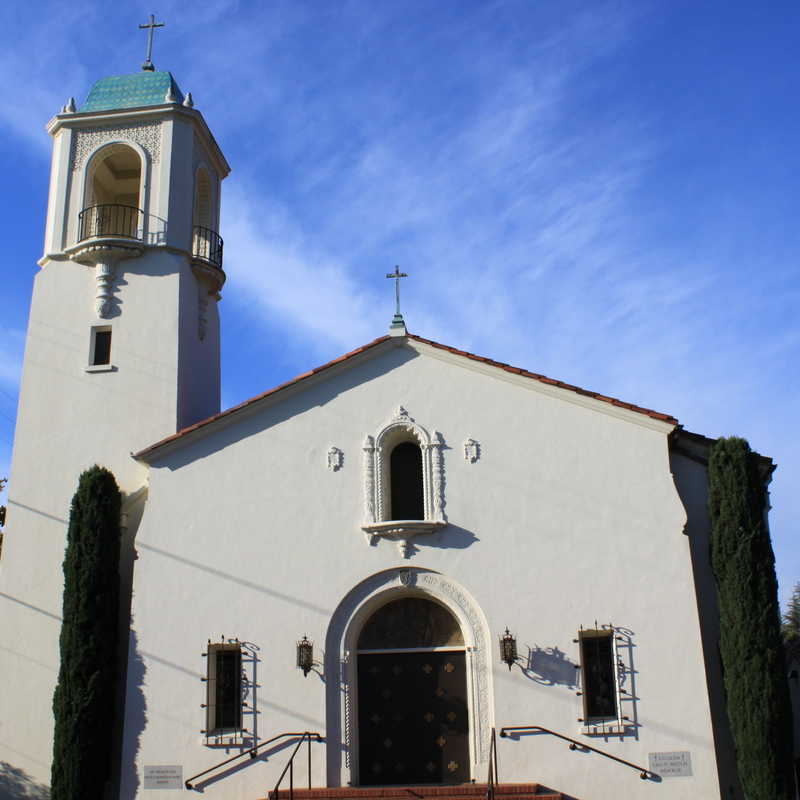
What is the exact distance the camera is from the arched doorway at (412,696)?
1552 cm

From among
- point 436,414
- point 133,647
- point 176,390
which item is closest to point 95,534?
point 133,647

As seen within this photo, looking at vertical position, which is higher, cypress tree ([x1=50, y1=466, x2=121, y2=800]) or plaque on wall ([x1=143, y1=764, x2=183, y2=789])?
cypress tree ([x1=50, y1=466, x2=121, y2=800])

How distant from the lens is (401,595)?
16234 mm

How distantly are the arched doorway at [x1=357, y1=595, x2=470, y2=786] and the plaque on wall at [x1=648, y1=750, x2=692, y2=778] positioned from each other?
2931 millimetres

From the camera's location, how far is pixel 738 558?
15.2 metres

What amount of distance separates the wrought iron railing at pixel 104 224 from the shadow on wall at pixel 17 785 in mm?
10279

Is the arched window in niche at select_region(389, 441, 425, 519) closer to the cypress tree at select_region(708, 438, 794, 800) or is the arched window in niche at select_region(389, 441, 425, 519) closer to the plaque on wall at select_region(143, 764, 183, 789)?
the cypress tree at select_region(708, 438, 794, 800)

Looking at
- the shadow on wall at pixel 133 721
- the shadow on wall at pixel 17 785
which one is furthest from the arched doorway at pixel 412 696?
the shadow on wall at pixel 17 785

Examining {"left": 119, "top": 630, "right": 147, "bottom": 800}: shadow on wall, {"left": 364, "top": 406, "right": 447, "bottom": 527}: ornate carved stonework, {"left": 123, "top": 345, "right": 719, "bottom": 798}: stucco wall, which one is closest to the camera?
{"left": 123, "top": 345, "right": 719, "bottom": 798}: stucco wall

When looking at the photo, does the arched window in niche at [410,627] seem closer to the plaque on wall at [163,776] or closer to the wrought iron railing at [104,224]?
the plaque on wall at [163,776]

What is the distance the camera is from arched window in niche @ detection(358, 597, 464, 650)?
1617 cm

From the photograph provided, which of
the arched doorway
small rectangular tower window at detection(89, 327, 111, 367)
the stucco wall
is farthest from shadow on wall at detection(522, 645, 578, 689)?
small rectangular tower window at detection(89, 327, 111, 367)

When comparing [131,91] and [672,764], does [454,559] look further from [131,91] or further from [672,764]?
[131,91]

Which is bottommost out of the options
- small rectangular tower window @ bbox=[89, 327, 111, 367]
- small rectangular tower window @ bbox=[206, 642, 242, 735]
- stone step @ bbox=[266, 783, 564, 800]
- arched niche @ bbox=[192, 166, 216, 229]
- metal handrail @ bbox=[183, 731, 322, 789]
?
stone step @ bbox=[266, 783, 564, 800]
